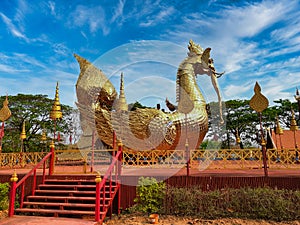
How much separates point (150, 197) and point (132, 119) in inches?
211

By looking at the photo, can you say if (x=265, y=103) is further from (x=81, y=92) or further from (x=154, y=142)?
(x=81, y=92)

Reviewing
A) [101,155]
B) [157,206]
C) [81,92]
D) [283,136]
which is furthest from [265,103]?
[283,136]

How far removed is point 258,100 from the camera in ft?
25.4

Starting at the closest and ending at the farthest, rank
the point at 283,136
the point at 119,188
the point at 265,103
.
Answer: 1. the point at 119,188
2. the point at 265,103
3. the point at 283,136

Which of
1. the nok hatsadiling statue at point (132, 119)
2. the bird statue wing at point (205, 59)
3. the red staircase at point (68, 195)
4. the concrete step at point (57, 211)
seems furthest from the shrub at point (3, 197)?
the bird statue wing at point (205, 59)

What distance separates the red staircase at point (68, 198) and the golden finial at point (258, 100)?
4.96 m

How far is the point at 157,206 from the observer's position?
6098 millimetres

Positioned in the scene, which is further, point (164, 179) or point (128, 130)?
point (128, 130)

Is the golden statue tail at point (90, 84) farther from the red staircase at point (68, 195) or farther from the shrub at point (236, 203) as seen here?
the shrub at point (236, 203)

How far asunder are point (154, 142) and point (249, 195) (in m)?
5.74

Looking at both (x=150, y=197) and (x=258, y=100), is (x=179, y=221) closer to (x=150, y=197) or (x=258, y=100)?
(x=150, y=197)

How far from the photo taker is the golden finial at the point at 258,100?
7.64m

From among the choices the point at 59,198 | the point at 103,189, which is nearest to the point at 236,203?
the point at 103,189

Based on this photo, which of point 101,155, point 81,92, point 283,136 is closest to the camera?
point 81,92
